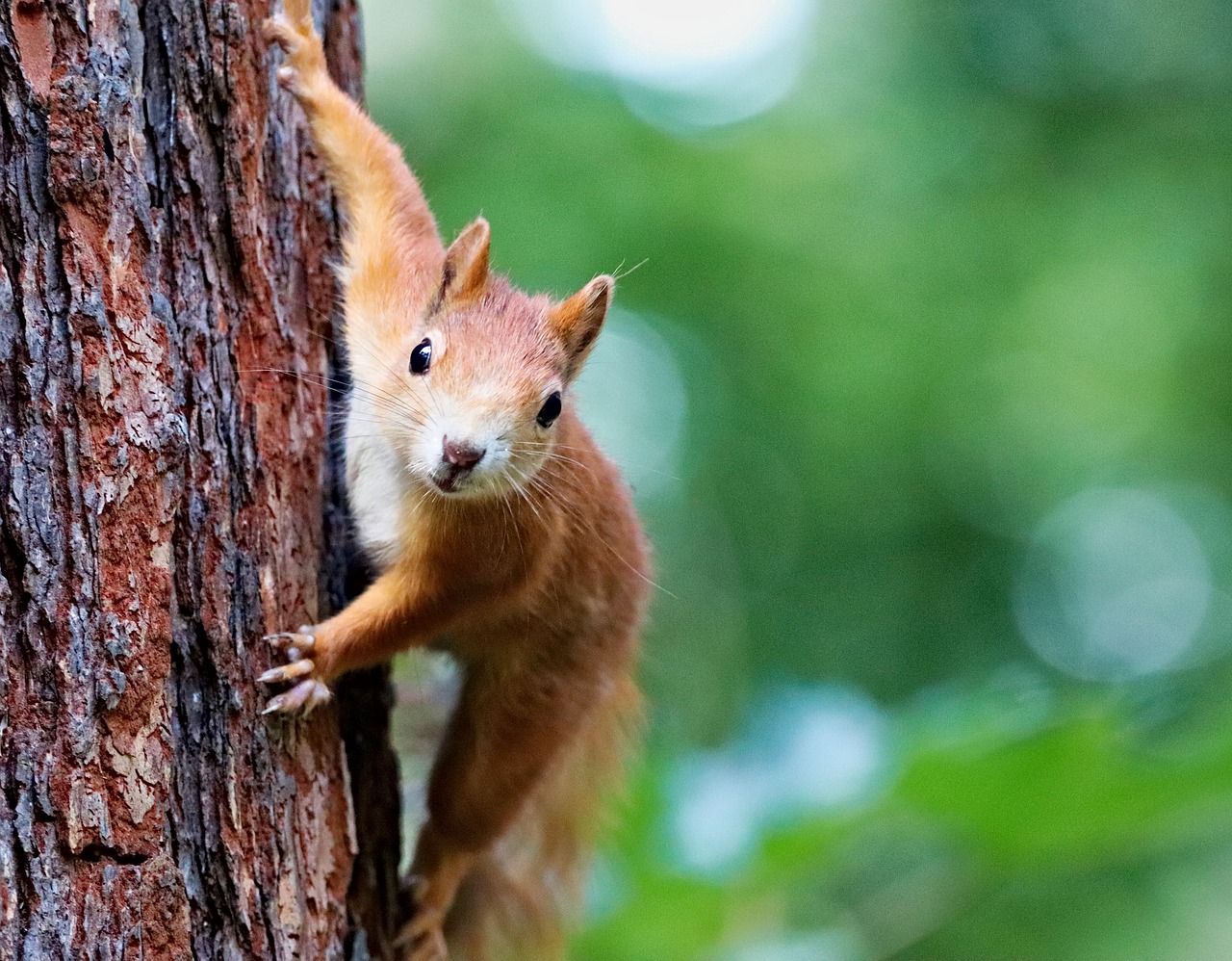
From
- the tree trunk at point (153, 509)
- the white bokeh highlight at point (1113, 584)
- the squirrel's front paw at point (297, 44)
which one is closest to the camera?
the tree trunk at point (153, 509)

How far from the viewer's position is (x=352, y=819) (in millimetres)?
2242

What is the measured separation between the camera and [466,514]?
2.40 meters

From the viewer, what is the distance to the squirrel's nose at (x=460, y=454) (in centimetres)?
206

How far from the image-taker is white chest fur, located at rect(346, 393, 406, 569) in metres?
2.45

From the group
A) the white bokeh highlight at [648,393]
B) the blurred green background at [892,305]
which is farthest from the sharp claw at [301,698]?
the white bokeh highlight at [648,393]

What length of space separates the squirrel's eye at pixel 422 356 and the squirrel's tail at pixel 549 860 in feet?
3.32

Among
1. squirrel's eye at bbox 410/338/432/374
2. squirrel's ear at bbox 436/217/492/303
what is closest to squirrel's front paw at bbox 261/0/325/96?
squirrel's ear at bbox 436/217/492/303

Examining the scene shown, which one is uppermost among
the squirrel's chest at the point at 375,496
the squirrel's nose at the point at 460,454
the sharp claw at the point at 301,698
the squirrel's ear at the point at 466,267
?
the squirrel's ear at the point at 466,267

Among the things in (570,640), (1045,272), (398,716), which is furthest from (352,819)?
(1045,272)

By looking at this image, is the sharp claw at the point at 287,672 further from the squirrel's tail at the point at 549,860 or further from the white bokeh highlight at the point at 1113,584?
the white bokeh highlight at the point at 1113,584

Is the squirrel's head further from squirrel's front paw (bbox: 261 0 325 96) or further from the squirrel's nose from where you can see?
squirrel's front paw (bbox: 261 0 325 96)

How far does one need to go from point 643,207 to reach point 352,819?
14.7 feet

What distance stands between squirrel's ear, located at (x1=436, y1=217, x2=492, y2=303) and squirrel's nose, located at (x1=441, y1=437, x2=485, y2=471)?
46cm

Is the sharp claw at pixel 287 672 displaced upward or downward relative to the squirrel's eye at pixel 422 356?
downward
